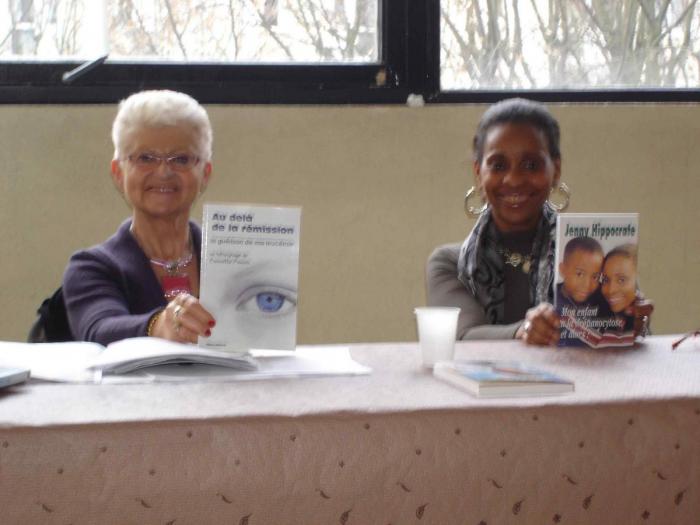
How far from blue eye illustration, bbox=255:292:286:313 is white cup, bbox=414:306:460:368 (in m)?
0.22

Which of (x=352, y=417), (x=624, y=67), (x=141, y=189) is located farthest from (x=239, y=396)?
(x=624, y=67)

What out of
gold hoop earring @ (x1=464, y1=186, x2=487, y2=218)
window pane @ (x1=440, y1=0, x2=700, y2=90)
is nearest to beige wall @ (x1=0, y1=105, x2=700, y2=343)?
gold hoop earring @ (x1=464, y1=186, x2=487, y2=218)

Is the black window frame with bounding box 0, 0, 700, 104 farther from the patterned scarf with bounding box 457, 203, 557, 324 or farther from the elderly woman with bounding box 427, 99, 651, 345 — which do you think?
the patterned scarf with bounding box 457, 203, 557, 324

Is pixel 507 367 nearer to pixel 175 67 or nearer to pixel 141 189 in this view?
pixel 141 189

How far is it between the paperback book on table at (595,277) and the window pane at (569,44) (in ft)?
3.65

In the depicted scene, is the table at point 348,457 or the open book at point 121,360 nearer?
the table at point 348,457

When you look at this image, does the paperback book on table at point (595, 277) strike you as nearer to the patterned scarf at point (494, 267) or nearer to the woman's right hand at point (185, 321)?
the patterned scarf at point (494, 267)

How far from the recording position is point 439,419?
3.33 feet

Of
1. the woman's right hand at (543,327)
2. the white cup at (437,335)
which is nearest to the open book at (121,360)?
the white cup at (437,335)

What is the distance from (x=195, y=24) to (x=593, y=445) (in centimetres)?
177

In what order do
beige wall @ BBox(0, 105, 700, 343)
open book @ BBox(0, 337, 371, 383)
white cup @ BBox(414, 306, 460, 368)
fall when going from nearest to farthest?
open book @ BBox(0, 337, 371, 383) < white cup @ BBox(414, 306, 460, 368) < beige wall @ BBox(0, 105, 700, 343)

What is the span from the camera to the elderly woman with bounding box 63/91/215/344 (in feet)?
5.82

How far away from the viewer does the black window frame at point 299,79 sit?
2.28m

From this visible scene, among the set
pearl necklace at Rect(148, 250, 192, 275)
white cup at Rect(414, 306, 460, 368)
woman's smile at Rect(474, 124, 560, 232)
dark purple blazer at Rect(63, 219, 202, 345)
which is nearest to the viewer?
white cup at Rect(414, 306, 460, 368)
